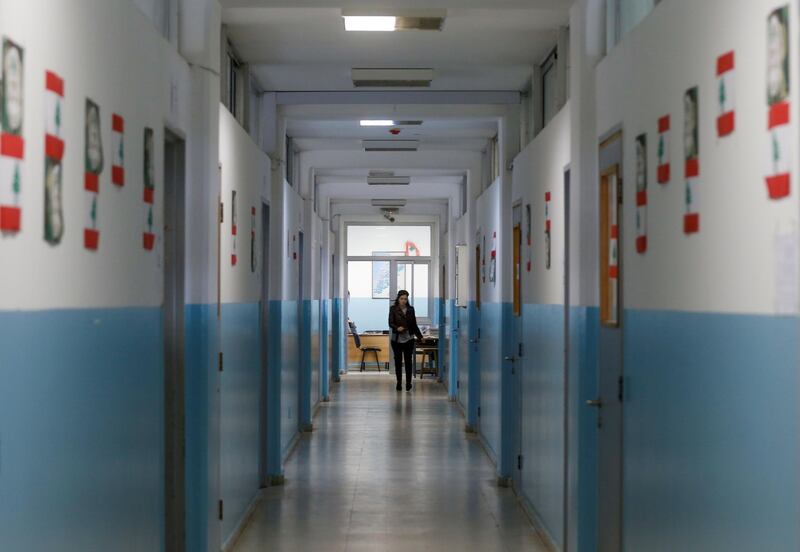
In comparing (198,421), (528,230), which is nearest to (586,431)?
(198,421)

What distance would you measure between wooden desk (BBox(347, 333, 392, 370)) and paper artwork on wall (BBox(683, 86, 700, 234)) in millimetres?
18335

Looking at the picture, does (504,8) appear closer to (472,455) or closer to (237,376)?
(237,376)

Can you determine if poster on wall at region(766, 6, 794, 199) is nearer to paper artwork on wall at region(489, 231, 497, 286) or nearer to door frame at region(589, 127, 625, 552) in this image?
door frame at region(589, 127, 625, 552)

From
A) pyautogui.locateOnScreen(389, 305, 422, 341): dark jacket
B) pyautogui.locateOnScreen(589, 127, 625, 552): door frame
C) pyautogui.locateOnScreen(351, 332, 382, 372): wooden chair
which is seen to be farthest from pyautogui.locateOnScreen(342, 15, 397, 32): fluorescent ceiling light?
pyautogui.locateOnScreen(351, 332, 382, 372): wooden chair

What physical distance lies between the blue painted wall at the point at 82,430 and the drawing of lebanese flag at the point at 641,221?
77.1 inches

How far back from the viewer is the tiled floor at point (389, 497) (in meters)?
6.95

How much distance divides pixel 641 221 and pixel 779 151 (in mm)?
1560

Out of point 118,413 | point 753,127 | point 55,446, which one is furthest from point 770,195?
point 118,413

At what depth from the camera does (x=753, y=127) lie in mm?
2951

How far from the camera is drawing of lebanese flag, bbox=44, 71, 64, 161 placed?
10.3 ft

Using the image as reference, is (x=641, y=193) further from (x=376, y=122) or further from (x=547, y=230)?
(x=376, y=122)

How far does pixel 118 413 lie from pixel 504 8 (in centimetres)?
322

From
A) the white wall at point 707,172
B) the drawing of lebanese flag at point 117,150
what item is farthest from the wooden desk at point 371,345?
the drawing of lebanese flag at point 117,150

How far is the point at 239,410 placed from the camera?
7.07 meters
